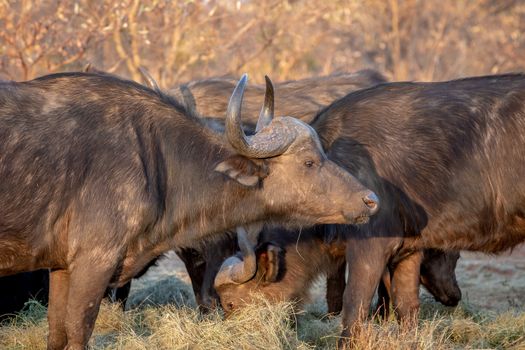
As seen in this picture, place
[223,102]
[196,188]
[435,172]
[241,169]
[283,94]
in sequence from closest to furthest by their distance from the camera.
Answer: [241,169]
[196,188]
[435,172]
[223,102]
[283,94]

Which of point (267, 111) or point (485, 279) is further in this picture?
point (485, 279)

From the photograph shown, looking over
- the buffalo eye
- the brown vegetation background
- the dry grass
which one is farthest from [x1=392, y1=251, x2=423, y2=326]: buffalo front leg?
the brown vegetation background

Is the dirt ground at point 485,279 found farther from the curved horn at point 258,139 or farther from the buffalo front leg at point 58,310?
the buffalo front leg at point 58,310

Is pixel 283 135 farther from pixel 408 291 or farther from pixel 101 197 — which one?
pixel 408 291

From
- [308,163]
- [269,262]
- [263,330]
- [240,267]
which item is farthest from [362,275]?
[240,267]

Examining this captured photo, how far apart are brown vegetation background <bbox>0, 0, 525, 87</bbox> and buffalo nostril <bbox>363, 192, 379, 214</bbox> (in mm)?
5818

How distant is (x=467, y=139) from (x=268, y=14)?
8.38 metres

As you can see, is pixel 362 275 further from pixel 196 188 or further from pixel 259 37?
pixel 259 37

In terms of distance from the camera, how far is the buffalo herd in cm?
627

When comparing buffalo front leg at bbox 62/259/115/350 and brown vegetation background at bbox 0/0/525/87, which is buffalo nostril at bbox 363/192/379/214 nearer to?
buffalo front leg at bbox 62/259/115/350

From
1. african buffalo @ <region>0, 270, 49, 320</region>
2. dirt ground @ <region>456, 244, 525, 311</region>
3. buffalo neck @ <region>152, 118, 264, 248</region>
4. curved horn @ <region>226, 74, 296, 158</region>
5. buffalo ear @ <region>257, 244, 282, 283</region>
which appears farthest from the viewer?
dirt ground @ <region>456, 244, 525, 311</region>

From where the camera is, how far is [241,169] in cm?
664

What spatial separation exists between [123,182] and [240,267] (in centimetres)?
191

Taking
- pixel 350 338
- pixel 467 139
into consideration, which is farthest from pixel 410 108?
pixel 350 338
